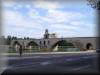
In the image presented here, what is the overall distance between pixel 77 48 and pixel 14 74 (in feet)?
283

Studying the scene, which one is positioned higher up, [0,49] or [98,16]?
[98,16]

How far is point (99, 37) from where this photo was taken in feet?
33.2

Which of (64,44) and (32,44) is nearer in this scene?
(32,44)

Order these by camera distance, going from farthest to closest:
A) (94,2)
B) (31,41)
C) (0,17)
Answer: (31,41)
(94,2)
(0,17)

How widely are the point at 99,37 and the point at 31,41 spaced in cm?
8449

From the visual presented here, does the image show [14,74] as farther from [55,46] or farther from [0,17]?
[55,46]

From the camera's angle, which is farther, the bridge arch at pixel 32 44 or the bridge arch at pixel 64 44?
the bridge arch at pixel 64 44

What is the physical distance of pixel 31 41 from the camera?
309ft

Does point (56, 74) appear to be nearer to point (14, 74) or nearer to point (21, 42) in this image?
point (14, 74)

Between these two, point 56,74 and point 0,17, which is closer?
point 0,17

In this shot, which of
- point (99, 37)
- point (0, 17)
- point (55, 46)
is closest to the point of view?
point (0, 17)

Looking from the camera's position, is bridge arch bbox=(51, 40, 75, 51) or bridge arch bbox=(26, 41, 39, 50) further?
bridge arch bbox=(51, 40, 75, 51)

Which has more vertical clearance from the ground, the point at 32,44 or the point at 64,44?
the point at 32,44

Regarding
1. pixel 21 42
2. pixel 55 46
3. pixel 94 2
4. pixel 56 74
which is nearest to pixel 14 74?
pixel 56 74
